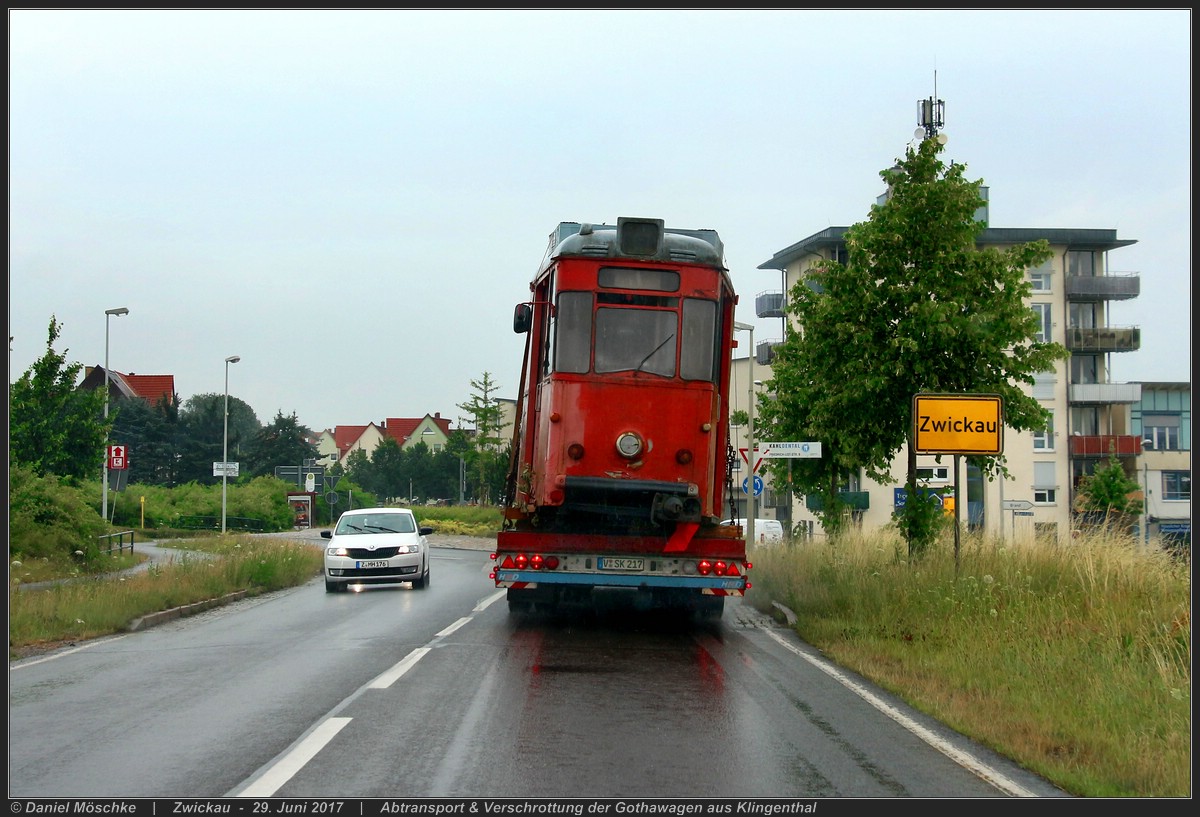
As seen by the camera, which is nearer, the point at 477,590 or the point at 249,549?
the point at 477,590

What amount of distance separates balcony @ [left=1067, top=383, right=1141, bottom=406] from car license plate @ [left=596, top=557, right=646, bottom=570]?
2447 inches

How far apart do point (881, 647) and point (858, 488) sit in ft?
189

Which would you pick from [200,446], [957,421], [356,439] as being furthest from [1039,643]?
[356,439]

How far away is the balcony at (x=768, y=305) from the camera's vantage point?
75562 mm

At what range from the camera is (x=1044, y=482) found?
69.9 meters

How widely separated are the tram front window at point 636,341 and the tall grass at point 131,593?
7.24 m

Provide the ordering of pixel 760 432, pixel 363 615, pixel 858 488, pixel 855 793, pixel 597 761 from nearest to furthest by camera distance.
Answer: pixel 855 793 → pixel 597 761 → pixel 363 615 → pixel 760 432 → pixel 858 488

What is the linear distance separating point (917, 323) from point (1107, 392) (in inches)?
2258

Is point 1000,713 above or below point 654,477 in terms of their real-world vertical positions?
below

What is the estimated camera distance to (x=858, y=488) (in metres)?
68.9

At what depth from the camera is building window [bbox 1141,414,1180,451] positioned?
75.8m

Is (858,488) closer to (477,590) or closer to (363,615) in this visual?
(477,590)

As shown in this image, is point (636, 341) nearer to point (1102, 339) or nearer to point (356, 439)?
point (1102, 339)

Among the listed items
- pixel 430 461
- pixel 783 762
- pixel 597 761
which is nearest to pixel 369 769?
pixel 597 761
